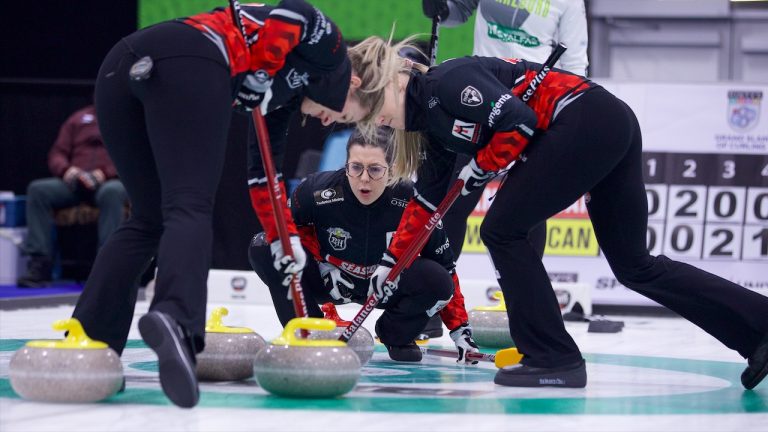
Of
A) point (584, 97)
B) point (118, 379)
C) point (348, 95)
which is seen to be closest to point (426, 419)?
point (118, 379)

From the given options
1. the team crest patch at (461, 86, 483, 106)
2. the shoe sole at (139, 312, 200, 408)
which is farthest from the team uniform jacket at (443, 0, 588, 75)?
the shoe sole at (139, 312, 200, 408)

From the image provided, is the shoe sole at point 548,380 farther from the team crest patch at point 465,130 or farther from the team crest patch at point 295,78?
the team crest patch at point 295,78

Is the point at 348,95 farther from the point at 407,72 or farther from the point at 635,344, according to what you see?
the point at 635,344

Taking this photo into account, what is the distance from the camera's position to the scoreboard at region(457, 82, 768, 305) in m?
6.24

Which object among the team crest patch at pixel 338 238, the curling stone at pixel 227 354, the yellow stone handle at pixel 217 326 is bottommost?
the curling stone at pixel 227 354

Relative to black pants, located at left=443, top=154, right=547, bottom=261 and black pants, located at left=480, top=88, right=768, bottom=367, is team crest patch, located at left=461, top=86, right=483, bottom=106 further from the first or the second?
black pants, located at left=443, top=154, right=547, bottom=261

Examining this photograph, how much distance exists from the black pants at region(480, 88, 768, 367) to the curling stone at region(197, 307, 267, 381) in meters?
0.70

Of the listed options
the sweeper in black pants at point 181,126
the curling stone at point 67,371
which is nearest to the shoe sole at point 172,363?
the sweeper in black pants at point 181,126

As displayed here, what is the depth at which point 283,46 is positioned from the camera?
258 centimetres

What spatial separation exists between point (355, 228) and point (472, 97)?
101 centimetres

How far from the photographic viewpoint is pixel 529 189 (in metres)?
2.98

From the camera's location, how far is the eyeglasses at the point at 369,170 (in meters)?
3.66

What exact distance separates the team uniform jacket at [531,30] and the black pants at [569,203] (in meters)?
1.57

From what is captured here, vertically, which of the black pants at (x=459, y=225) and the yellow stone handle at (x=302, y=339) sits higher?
the black pants at (x=459, y=225)
